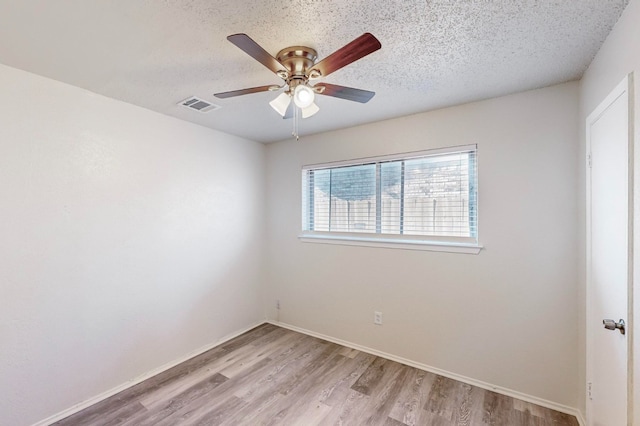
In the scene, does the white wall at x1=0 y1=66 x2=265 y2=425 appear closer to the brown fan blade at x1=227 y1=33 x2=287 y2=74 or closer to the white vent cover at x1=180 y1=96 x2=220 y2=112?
the white vent cover at x1=180 y1=96 x2=220 y2=112

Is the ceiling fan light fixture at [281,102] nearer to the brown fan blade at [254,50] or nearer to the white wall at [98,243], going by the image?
the brown fan blade at [254,50]

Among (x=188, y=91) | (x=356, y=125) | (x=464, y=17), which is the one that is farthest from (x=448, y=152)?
(x=188, y=91)

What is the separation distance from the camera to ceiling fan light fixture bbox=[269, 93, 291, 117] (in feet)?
5.57

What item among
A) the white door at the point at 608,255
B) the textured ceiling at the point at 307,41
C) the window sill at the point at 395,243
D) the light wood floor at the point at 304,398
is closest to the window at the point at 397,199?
the window sill at the point at 395,243

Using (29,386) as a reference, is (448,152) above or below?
above

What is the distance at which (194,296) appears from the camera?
2953 millimetres

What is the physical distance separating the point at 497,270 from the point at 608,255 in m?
0.84

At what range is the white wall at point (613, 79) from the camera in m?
1.20

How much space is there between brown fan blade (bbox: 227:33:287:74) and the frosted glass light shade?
137 millimetres

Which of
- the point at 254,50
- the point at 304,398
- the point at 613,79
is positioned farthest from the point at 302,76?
the point at 304,398

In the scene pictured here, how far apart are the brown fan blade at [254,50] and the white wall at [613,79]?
5.25 feet

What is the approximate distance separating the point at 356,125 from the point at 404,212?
1.07 m

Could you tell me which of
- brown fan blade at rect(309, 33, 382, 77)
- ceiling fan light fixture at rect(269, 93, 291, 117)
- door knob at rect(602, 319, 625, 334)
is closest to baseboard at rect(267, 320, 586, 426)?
door knob at rect(602, 319, 625, 334)

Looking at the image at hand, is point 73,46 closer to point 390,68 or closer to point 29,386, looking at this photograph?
point 390,68
